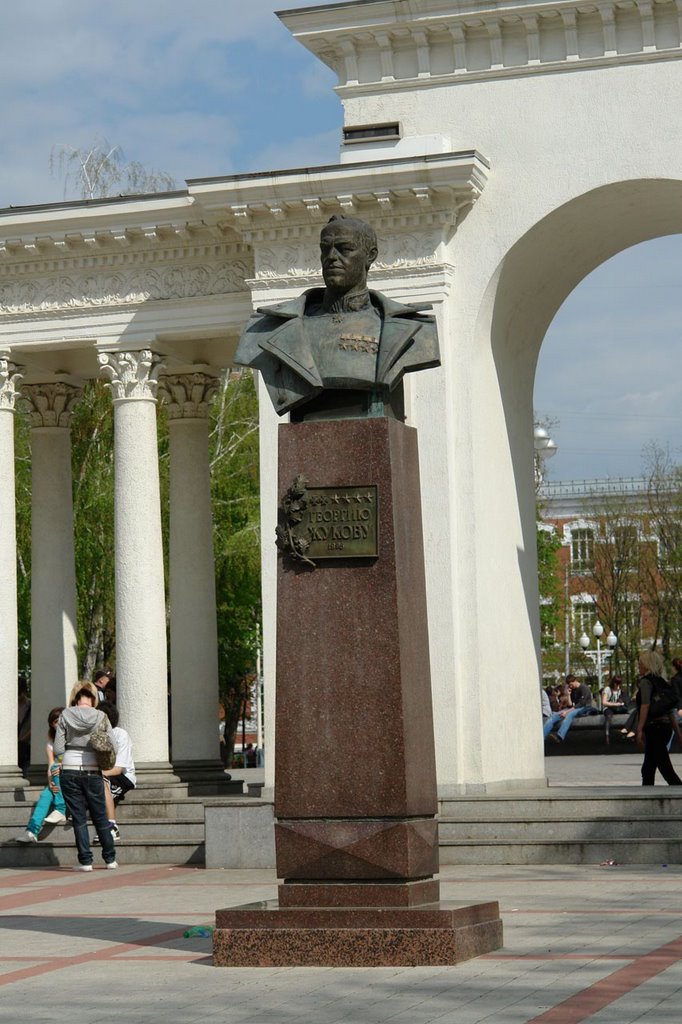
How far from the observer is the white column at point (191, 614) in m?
25.4

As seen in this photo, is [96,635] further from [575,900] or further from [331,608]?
[331,608]

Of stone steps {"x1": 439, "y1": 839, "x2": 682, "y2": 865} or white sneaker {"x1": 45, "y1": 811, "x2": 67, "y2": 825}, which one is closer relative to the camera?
stone steps {"x1": 439, "y1": 839, "x2": 682, "y2": 865}

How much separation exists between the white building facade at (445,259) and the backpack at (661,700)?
2.10 metres

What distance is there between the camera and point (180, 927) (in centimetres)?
1338

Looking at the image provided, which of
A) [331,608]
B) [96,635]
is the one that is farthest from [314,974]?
[96,635]

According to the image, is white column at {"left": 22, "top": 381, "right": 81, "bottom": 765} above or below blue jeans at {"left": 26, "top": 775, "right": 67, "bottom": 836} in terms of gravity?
above

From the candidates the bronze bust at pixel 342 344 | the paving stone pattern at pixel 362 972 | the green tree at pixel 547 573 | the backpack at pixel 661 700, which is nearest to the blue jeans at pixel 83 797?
the paving stone pattern at pixel 362 972

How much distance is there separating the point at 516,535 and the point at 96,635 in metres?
18.5

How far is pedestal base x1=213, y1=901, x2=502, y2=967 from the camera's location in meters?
10.6

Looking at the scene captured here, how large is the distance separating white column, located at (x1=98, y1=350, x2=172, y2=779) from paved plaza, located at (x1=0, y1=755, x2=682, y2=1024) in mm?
6343

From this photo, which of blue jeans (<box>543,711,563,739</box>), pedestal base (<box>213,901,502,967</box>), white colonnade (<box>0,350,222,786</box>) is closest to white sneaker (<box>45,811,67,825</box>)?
white colonnade (<box>0,350,222,786</box>)

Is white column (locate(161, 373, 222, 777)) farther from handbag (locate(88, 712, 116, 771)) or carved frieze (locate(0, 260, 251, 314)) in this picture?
handbag (locate(88, 712, 116, 771))

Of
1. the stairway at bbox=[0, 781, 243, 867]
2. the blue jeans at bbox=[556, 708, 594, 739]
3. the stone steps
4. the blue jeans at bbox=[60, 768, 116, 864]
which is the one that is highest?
the blue jeans at bbox=[556, 708, 594, 739]

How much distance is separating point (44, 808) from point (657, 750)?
288 inches
